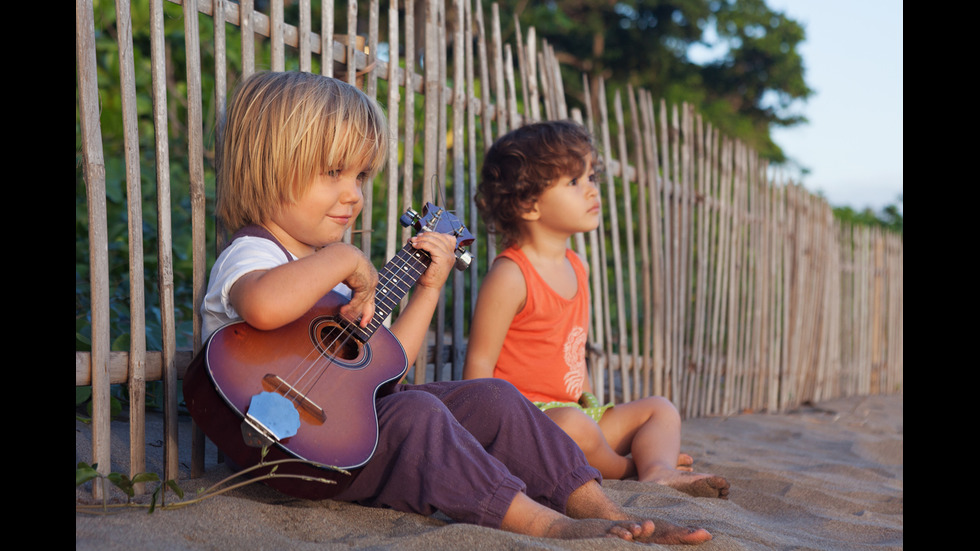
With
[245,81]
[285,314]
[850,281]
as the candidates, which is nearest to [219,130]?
[245,81]

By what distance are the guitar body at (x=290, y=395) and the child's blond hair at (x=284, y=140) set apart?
42 cm

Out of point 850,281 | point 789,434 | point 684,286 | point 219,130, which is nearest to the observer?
point 219,130

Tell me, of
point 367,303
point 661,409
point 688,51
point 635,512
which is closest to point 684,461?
point 661,409

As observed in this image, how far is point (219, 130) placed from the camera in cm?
246

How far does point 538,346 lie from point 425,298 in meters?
0.77

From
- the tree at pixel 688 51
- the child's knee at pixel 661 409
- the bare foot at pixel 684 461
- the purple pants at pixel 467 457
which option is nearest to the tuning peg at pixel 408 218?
the purple pants at pixel 467 457

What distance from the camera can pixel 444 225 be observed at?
2.53 m

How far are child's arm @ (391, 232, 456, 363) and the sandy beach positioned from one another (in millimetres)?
544

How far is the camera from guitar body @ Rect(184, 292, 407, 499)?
1.89 meters

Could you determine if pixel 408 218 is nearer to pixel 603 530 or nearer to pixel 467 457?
pixel 467 457

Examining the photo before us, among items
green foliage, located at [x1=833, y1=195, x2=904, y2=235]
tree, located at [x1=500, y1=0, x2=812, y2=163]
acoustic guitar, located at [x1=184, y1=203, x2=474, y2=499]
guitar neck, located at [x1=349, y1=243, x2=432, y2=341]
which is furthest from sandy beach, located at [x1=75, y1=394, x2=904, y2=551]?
green foliage, located at [x1=833, y1=195, x2=904, y2=235]
